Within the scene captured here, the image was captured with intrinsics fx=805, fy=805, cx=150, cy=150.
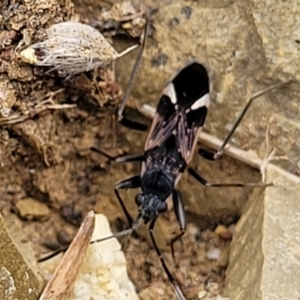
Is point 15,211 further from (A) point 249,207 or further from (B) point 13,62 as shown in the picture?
(A) point 249,207

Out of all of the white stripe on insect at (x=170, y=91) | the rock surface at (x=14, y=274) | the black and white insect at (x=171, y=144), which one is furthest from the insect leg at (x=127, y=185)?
the rock surface at (x=14, y=274)

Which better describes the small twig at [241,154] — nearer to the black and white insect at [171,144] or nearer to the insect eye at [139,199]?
the black and white insect at [171,144]

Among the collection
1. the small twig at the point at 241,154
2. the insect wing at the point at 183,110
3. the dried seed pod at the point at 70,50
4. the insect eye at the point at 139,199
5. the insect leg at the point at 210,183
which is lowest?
the insect eye at the point at 139,199

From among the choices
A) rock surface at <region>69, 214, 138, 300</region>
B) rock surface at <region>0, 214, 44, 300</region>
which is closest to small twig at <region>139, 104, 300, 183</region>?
rock surface at <region>69, 214, 138, 300</region>

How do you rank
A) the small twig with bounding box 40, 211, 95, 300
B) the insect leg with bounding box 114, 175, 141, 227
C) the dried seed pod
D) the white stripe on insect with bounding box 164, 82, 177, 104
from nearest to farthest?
the small twig with bounding box 40, 211, 95, 300
the dried seed pod
the white stripe on insect with bounding box 164, 82, 177, 104
the insect leg with bounding box 114, 175, 141, 227

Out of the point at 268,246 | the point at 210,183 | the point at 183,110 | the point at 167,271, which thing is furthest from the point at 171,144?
the point at 268,246

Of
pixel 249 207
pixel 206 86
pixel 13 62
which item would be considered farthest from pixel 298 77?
pixel 13 62

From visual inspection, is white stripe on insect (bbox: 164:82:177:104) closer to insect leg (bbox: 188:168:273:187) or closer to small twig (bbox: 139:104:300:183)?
small twig (bbox: 139:104:300:183)

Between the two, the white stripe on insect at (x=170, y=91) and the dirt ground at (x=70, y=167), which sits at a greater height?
the white stripe on insect at (x=170, y=91)
